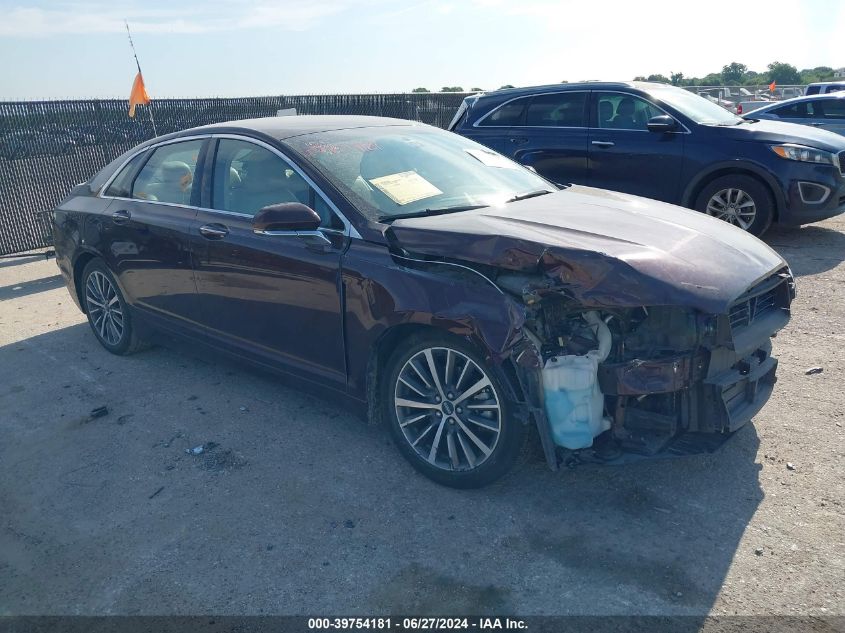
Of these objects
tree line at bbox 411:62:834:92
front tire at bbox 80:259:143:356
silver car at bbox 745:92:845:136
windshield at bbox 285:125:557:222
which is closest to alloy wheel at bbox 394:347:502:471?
windshield at bbox 285:125:557:222

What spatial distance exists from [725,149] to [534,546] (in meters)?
6.20

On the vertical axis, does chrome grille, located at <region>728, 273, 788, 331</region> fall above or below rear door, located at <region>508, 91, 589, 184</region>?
below

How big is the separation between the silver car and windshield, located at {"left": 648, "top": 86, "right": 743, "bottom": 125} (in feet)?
18.7

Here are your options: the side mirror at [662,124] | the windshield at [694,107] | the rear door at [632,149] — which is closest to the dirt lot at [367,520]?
the rear door at [632,149]

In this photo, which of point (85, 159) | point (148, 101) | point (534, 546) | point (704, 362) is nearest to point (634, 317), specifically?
point (704, 362)

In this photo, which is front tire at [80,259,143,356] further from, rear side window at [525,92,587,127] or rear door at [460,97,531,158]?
rear side window at [525,92,587,127]

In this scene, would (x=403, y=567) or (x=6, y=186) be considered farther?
(x=6, y=186)

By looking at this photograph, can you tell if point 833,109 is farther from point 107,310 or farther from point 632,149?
point 107,310

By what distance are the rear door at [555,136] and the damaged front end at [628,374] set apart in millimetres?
5509

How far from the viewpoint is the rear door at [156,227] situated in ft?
15.4

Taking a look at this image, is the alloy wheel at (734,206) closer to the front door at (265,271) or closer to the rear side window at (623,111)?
the rear side window at (623,111)

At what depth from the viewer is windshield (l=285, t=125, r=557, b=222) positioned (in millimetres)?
3910

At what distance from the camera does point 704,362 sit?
3207 mm

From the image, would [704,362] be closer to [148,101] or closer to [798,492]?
[798,492]
